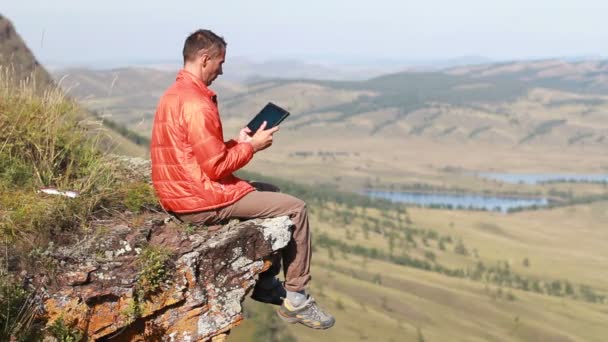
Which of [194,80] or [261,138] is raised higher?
[194,80]

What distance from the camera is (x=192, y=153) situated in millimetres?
7430

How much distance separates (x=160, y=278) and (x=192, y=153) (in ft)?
4.69

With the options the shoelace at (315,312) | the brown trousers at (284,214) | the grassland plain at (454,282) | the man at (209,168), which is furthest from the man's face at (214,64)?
the grassland plain at (454,282)

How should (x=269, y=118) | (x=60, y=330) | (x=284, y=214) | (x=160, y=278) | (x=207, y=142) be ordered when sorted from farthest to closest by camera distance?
(x=269, y=118)
(x=284, y=214)
(x=207, y=142)
(x=160, y=278)
(x=60, y=330)

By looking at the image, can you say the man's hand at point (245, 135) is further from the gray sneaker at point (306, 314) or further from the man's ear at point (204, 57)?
the gray sneaker at point (306, 314)

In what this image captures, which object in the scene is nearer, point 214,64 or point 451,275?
point 214,64

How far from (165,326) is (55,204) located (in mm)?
1941

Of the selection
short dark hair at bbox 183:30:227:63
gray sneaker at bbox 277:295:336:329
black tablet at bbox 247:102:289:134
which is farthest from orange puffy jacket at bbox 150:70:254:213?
gray sneaker at bbox 277:295:336:329

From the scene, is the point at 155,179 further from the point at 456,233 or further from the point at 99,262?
the point at 456,233

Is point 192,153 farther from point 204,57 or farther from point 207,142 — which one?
point 204,57

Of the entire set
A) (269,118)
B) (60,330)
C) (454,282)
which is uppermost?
(269,118)

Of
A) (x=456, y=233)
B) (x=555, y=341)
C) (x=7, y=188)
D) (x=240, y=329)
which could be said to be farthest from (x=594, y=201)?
(x=7, y=188)

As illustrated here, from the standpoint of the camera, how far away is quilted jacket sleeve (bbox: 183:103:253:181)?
724cm

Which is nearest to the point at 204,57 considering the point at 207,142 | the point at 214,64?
the point at 214,64
